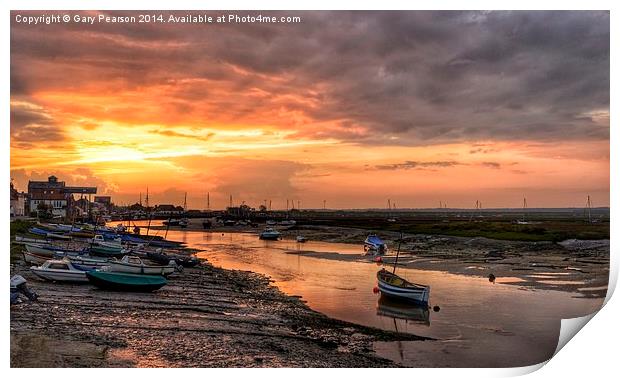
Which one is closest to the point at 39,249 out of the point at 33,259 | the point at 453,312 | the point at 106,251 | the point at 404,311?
the point at 33,259

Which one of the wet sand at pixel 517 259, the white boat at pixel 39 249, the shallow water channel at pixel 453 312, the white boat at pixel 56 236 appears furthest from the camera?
the white boat at pixel 56 236

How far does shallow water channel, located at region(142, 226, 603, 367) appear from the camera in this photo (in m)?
12.6

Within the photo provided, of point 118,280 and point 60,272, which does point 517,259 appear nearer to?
point 118,280

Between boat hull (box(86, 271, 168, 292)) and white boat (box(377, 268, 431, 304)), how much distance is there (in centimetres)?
732

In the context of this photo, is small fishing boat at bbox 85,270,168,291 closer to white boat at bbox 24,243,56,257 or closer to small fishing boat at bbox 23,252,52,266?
small fishing boat at bbox 23,252,52,266

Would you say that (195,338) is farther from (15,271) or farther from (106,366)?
(15,271)

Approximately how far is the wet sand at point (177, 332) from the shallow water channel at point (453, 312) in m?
0.88

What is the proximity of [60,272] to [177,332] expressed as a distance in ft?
22.8

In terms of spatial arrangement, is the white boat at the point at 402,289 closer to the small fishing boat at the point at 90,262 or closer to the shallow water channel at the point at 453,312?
the shallow water channel at the point at 453,312

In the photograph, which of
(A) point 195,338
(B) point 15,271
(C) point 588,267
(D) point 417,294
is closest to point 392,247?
(C) point 588,267

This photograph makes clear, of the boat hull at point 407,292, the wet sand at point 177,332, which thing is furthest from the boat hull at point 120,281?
the boat hull at point 407,292

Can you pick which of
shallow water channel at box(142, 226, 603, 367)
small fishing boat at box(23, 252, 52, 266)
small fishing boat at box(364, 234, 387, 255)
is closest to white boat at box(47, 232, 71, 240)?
small fishing boat at box(23, 252, 52, 266)

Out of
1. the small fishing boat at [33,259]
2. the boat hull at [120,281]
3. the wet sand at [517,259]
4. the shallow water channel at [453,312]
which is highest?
the small fishing boat at [33,259]

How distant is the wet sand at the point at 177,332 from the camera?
1138 cm
